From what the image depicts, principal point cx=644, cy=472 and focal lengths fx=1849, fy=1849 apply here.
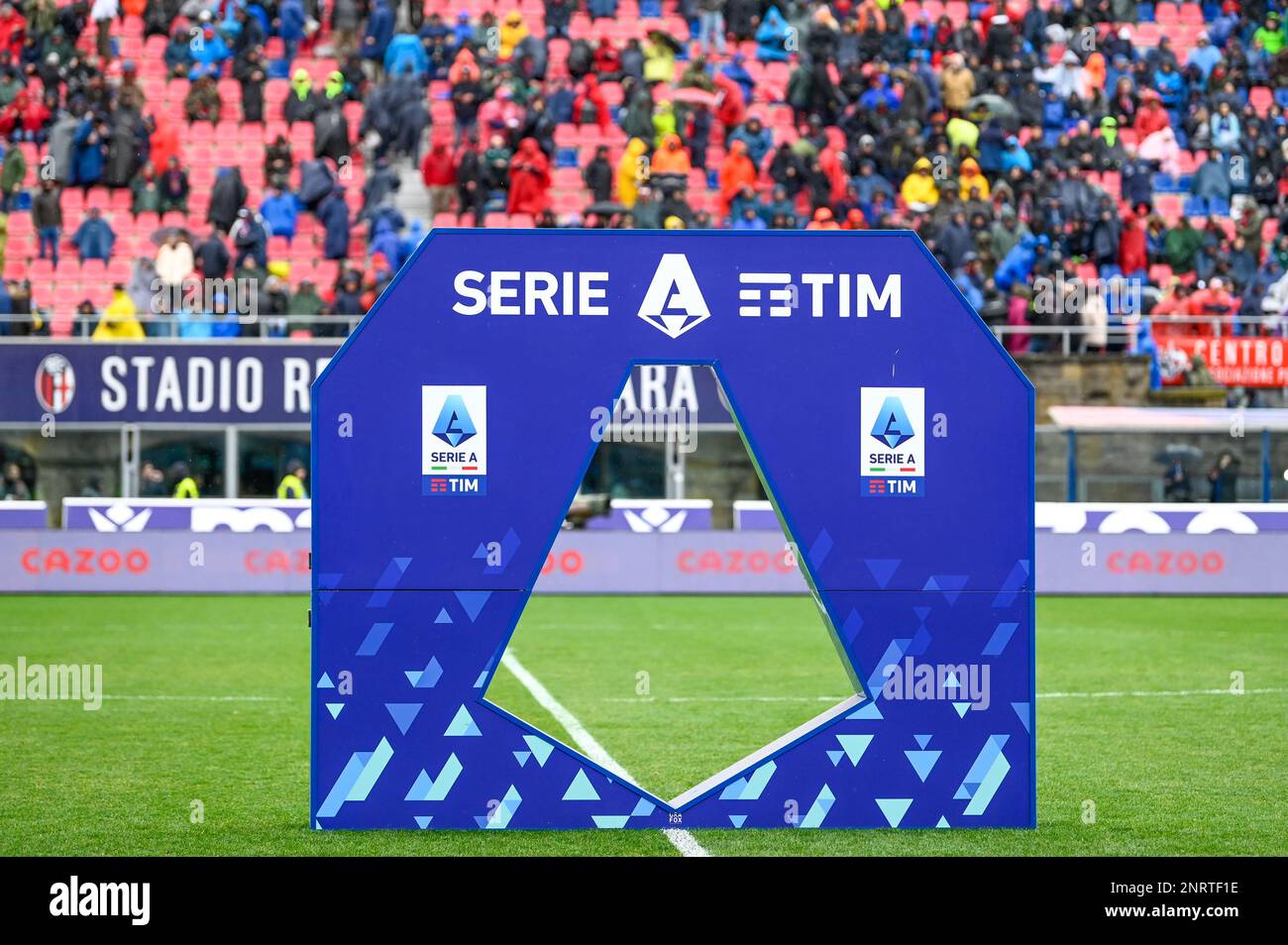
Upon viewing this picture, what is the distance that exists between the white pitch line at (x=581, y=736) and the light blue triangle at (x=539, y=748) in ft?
1.04

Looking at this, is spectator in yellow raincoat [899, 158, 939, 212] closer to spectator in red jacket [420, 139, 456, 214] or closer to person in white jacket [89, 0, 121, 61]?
spectator in red jacket [420, 139, 456, 214]

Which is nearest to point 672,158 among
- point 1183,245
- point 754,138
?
point 754,138

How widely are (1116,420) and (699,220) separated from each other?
656 centimetres

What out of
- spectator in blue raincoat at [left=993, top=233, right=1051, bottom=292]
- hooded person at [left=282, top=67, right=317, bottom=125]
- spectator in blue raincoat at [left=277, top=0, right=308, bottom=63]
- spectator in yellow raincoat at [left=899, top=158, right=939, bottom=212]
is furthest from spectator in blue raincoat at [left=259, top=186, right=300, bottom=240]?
spectator in blue raincoat at [left=993, top=233, right=1051, bottom=292]

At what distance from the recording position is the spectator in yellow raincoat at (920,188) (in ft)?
92.7

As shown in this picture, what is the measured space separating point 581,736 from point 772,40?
23.2 meters

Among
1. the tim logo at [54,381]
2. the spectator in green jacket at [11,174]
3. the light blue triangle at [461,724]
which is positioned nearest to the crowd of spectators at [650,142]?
the spectator in green jacket at [11,174]

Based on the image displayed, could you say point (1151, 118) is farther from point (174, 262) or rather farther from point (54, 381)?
point (54, 381)

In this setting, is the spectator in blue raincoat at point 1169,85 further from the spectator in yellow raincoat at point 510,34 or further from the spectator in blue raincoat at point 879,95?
the spectator in yellow raincoat at point 510,34

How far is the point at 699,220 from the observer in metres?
26.7

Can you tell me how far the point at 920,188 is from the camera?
28344mm

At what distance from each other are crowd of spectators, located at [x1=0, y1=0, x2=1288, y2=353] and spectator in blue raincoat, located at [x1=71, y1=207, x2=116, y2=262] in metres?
0.05

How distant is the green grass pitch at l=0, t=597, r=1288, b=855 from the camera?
7539 millimetres

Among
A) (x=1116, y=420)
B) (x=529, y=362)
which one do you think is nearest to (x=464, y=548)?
(x=529, y=362)
